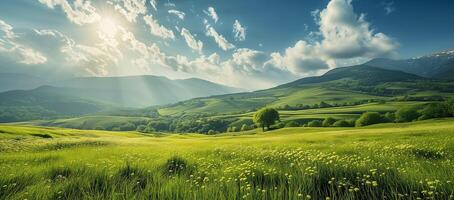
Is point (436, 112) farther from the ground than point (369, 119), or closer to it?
farther from the ground

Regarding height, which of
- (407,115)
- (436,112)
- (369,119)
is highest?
(436,112)

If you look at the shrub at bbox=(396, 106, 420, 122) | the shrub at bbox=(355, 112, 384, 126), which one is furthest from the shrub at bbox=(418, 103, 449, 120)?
the shrub at bbox=(355, 112, 384, 126)

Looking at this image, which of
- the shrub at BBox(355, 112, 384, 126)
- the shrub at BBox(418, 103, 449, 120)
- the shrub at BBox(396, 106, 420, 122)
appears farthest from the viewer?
the shrub at BBox(396, 106, 420, 122)

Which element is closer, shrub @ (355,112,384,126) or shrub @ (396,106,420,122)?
shrub @ (355,112,384,126)

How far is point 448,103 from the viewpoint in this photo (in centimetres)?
9650

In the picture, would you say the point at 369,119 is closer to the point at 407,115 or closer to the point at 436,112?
the point at 407,115

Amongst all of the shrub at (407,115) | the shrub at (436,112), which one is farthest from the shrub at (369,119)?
the shrub at (436,112)

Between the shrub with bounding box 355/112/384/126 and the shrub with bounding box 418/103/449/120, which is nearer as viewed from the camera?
the shrub with bounding box 418/103/449/120

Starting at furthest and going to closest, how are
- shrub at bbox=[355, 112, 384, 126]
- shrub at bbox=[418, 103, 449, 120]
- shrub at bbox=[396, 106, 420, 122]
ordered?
shrub at bbox=[396, 106, 420, 122] < shrub at bbox=[355, 112, 384, 126] < shrub at bbox=[418, 103, 449, 120]

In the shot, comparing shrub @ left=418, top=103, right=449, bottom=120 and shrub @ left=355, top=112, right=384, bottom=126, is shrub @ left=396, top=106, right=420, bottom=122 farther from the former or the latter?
shrub @ left=355, top=112, right=384, bottom=126

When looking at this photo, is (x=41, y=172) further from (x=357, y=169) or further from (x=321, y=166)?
(x=357, y=169)

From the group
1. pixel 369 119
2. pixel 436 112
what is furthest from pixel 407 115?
pixel 369 119

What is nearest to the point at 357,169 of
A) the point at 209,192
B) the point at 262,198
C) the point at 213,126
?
the point at 262,198

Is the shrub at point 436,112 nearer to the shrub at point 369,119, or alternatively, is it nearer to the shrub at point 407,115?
the shrub at point 407,115
